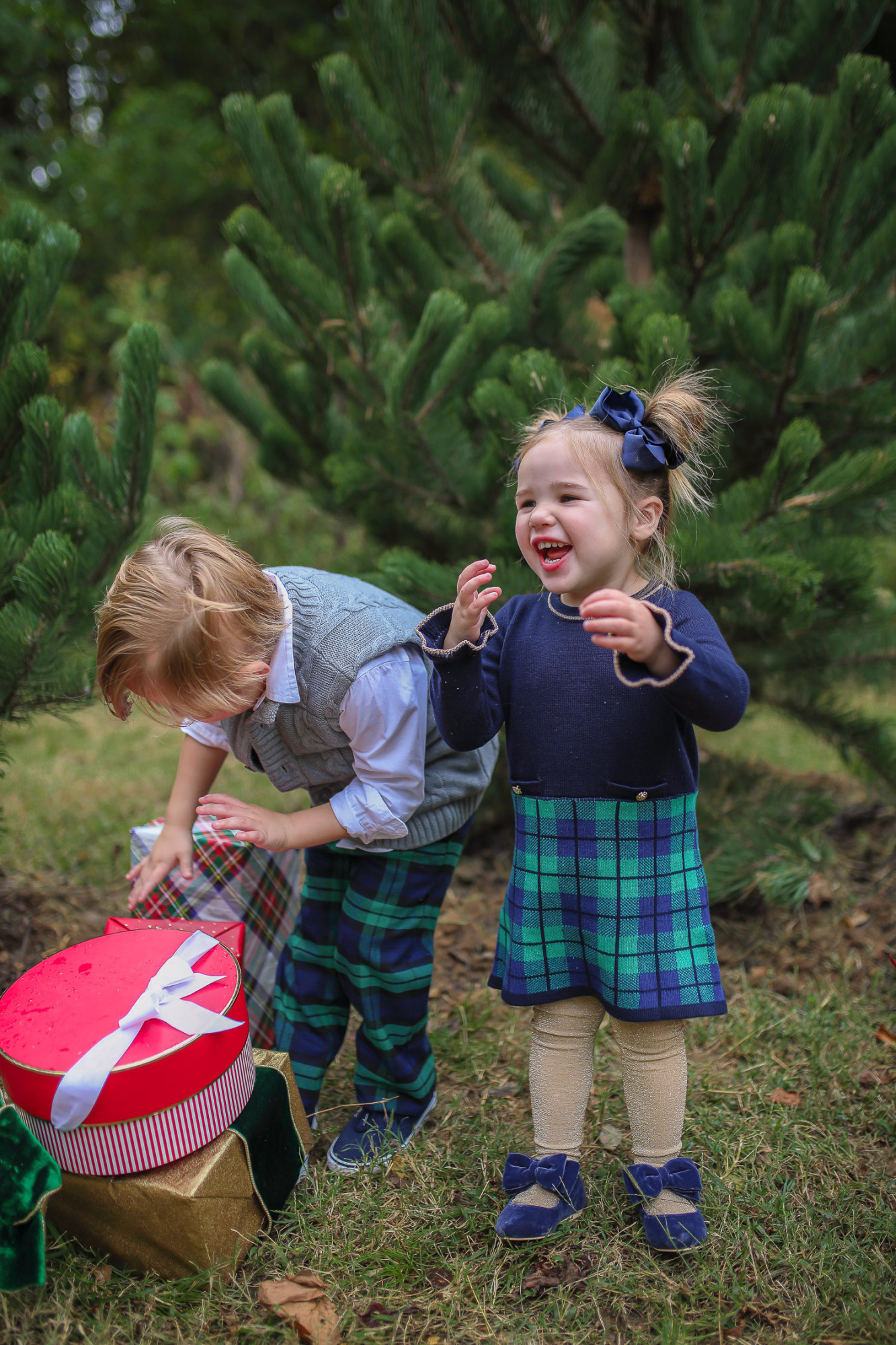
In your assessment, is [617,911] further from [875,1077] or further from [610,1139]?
[875,1077]

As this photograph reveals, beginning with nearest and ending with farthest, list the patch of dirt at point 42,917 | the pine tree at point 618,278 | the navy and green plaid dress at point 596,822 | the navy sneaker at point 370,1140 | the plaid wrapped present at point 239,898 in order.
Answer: the navy and green plaid dress at point 596,822
the navy sneaker at point 370,1140
the plaid wrapped present at point 239,898
the pine tree at point 618,278
the patch of dirt at point 42,917

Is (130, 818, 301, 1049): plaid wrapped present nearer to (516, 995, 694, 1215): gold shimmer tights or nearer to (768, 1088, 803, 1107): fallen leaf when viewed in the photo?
(516, 995, 694, 1215): gold shimmer tights

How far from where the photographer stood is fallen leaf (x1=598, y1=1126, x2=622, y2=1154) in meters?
1.75

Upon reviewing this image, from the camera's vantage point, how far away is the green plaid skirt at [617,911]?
1.44 meters

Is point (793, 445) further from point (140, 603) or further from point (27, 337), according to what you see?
point (27, 337)

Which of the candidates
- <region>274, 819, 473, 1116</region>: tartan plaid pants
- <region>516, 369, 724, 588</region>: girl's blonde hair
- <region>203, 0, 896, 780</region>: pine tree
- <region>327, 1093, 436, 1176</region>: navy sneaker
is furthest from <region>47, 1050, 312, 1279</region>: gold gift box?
<region>203, 0, 896, 780</region>: pine tree

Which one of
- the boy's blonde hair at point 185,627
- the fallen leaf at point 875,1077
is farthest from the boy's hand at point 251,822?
the fallen leaf at point 875,1077

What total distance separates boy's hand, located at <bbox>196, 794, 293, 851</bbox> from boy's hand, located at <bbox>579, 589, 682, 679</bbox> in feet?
2.11

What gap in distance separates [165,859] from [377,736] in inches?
21.0

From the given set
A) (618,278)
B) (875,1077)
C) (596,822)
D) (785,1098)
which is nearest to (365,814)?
(596,822)

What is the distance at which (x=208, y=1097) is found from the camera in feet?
4.68

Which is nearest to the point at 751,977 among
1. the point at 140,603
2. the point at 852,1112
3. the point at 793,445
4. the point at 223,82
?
the point at 852,1112

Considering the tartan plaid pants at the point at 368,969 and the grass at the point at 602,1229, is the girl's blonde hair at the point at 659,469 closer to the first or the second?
the tartan plaid pants at the point at 368,969

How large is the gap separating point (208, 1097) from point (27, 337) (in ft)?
5.58
